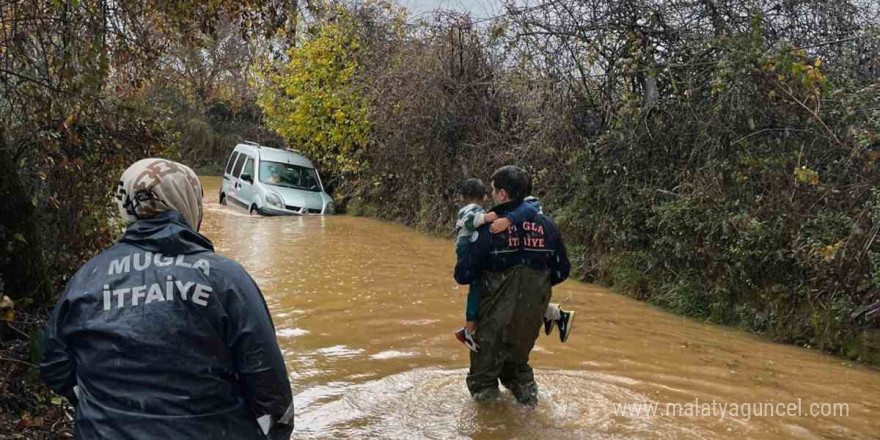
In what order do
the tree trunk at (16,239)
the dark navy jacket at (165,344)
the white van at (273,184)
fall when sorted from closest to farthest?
the dark navy jacket at (165,344) < the tree trunk at (16,239) < the white van at (273,184)

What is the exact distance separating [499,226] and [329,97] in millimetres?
15260

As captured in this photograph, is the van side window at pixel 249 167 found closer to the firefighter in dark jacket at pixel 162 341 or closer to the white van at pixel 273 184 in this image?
the white van at pixel 273 184

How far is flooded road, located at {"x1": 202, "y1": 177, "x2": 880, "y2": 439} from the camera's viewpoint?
5.30m

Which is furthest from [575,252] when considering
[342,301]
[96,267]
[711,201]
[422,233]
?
[96,267]

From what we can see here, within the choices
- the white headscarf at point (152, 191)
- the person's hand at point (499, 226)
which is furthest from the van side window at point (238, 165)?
the white headscarf at point (152, 191)

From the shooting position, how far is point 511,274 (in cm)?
519

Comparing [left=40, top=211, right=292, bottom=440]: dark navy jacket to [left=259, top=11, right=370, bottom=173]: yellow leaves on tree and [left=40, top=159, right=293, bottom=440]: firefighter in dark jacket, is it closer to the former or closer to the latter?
[left=40, top=159, right=293, bottom=440]: firefighter in dark jacket

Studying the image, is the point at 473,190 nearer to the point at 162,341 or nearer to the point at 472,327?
the point at 472,327

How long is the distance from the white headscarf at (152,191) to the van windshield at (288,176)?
17.1 metres

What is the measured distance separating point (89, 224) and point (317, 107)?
47.0 feet

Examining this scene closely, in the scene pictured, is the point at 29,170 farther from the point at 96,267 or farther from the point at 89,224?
the point at 96,267

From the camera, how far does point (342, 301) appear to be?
9.25 m

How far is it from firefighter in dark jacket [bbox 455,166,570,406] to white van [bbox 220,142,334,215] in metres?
13.8

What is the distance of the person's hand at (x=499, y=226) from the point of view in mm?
5113
